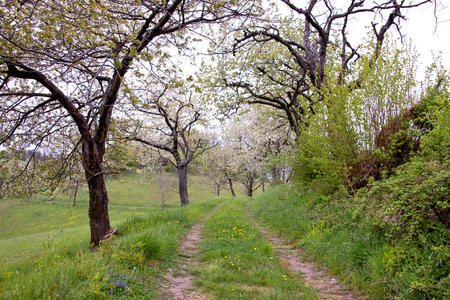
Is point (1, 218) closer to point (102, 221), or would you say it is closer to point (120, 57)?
point (102, 221)

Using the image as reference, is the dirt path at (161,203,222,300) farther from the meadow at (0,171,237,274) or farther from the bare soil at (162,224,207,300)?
the meadow at (0,171,237,274)

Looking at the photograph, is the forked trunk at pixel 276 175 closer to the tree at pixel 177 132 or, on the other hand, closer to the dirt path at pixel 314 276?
the tree at pixel 177 132

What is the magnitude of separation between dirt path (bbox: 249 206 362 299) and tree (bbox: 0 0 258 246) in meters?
4.67

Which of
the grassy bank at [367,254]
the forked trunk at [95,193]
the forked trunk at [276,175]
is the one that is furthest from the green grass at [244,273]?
the forked trunk at [276,175]

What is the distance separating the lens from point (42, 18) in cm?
470

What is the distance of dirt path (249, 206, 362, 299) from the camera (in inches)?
139

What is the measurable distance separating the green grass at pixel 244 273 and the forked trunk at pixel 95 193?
304cm

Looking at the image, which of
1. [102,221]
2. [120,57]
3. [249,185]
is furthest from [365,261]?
[249,185]

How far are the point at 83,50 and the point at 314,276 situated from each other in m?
6.04

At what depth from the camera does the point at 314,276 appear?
4.27 m

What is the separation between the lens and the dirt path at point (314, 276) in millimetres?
3531

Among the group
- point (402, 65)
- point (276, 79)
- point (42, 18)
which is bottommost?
point (402, 65)

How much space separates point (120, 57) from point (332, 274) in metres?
5.52

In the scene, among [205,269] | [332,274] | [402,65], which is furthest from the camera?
[402,65]
